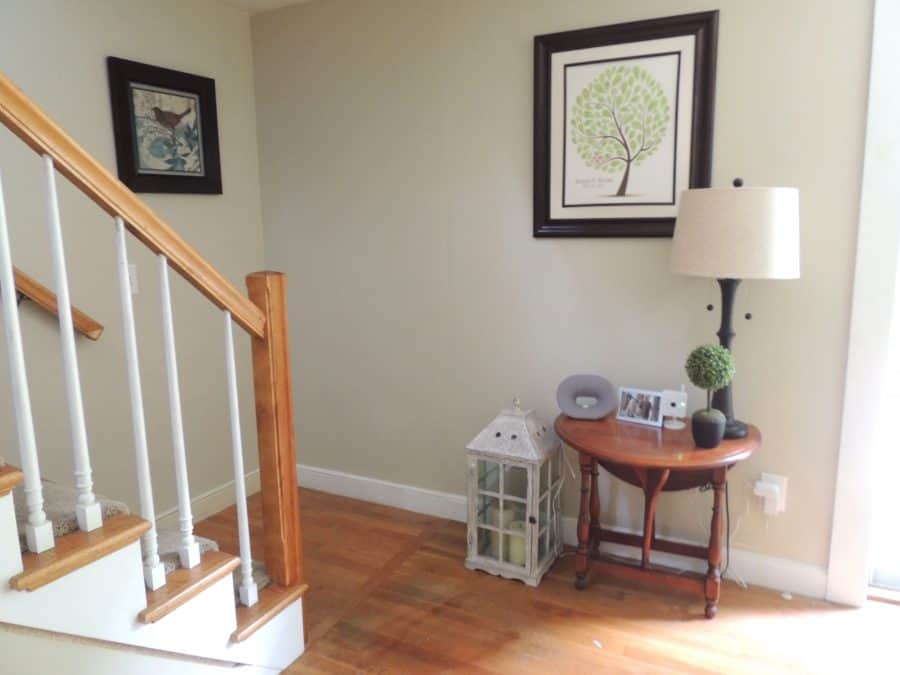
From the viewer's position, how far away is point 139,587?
143cm

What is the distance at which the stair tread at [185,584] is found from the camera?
1457 mm

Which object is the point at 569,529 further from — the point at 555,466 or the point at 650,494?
the point at 650,494

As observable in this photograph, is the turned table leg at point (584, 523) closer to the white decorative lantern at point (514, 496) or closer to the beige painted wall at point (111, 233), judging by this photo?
the white decorative lantern at point (514, 496)

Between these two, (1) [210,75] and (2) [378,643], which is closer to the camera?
(2) [378,643]

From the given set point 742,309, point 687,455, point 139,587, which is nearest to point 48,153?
point 139,587

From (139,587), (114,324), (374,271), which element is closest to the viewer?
(139,587)

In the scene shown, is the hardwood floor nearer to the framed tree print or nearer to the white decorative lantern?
the white decorative lantern

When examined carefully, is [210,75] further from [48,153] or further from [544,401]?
[544,401]

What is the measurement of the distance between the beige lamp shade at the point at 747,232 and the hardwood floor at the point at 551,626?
1.16 m

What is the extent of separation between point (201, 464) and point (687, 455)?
211 cm

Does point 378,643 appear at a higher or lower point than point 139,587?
lower

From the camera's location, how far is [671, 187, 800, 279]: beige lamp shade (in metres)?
1.87

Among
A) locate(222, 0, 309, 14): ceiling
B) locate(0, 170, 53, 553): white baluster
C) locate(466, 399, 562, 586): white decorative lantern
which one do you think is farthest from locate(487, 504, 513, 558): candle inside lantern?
locate(222, 0, 309, 14): ceiling

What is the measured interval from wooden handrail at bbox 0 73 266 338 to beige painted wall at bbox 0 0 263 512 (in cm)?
100
